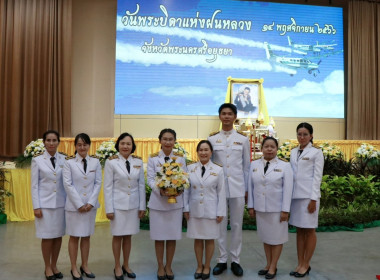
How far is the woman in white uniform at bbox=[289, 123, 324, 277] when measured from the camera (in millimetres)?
3332

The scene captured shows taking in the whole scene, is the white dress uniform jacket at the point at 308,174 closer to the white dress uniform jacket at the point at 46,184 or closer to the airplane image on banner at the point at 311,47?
the white dress uniform jacket at the point at 46,184

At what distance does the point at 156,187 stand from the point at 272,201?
1.00 meters

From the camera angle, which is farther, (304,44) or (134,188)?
(304,44)

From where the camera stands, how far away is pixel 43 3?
29.7 feet

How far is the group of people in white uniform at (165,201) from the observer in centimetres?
323

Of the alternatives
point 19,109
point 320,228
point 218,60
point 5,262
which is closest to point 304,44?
point 218,60

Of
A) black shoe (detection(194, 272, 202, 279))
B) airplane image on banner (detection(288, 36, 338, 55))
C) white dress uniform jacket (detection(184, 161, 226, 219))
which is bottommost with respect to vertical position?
black shoe (detection(194, 272, 202, 279))

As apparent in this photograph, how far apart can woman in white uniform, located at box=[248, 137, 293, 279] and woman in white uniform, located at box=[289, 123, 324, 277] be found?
0.38 feet

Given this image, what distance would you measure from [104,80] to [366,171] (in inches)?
244

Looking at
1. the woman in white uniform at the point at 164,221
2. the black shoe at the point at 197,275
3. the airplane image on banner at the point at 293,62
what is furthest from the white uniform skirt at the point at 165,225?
the airplane image on banner at the point at 293,62

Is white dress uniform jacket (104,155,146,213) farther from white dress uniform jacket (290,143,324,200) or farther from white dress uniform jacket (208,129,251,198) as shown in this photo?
white dress uniform jacket (290,143,324,200)

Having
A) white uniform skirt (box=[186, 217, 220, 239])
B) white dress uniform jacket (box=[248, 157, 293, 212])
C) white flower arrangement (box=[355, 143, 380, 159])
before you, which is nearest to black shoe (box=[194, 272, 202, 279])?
white uniform skirt (box=[186, 217, 220, 239])

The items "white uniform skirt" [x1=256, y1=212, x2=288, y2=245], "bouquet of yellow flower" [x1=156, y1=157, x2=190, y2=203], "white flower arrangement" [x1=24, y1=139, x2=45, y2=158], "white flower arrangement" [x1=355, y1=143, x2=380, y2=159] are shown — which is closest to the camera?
"bouquet of yellow flower" [x1=156, y1=157, x2=190, y2=203]

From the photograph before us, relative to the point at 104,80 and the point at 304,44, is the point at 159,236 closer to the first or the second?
the point at 104,80
